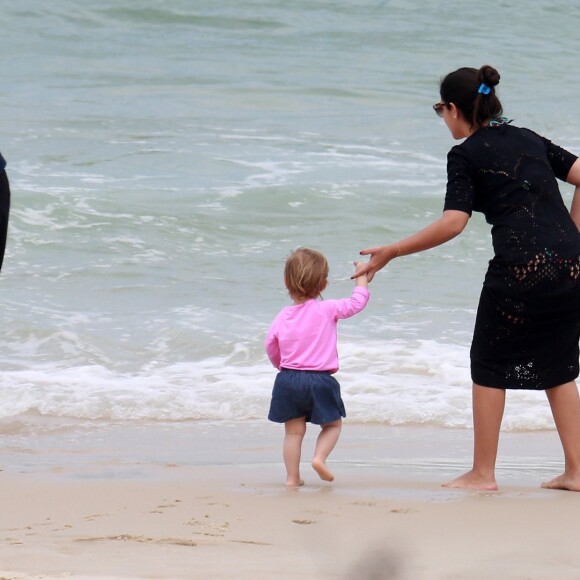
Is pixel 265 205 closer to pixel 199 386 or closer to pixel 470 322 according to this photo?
pixel 470 322

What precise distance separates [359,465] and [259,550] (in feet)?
5.12

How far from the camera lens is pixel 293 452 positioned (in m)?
3.96

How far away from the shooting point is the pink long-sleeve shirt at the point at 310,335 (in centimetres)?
404

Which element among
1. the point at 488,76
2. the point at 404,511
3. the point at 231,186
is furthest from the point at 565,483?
the point at 231,186

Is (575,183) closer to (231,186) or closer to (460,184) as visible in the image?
(460,184)

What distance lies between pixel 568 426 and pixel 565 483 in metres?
0.20

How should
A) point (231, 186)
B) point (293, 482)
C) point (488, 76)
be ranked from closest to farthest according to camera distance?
point (488, 76)
point (293, 482)
point (231, 186)

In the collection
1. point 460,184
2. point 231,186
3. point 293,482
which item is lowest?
point 293,482

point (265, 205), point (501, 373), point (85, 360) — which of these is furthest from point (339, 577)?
point (265, 205)

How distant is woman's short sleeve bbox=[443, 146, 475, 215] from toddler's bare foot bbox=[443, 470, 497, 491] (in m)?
0.94

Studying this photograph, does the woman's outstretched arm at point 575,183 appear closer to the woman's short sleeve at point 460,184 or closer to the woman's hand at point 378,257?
the woman's short sleeve at point 460,184

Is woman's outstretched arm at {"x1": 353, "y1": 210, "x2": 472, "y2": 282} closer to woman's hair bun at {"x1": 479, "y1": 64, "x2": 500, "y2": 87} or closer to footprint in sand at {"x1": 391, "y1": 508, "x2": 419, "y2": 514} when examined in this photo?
woman's hair bun at {"x1": 479, "y1": 64, "x2": 500, "y2": 87}

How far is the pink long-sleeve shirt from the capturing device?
13.2ft

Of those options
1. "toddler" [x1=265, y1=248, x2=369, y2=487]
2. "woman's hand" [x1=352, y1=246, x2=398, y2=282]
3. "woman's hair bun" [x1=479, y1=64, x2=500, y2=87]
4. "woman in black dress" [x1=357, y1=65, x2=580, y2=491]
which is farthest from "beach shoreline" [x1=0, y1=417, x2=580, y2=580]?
"woman's hair bun" [x1=479, y1=64, x2=500, y2=87]
